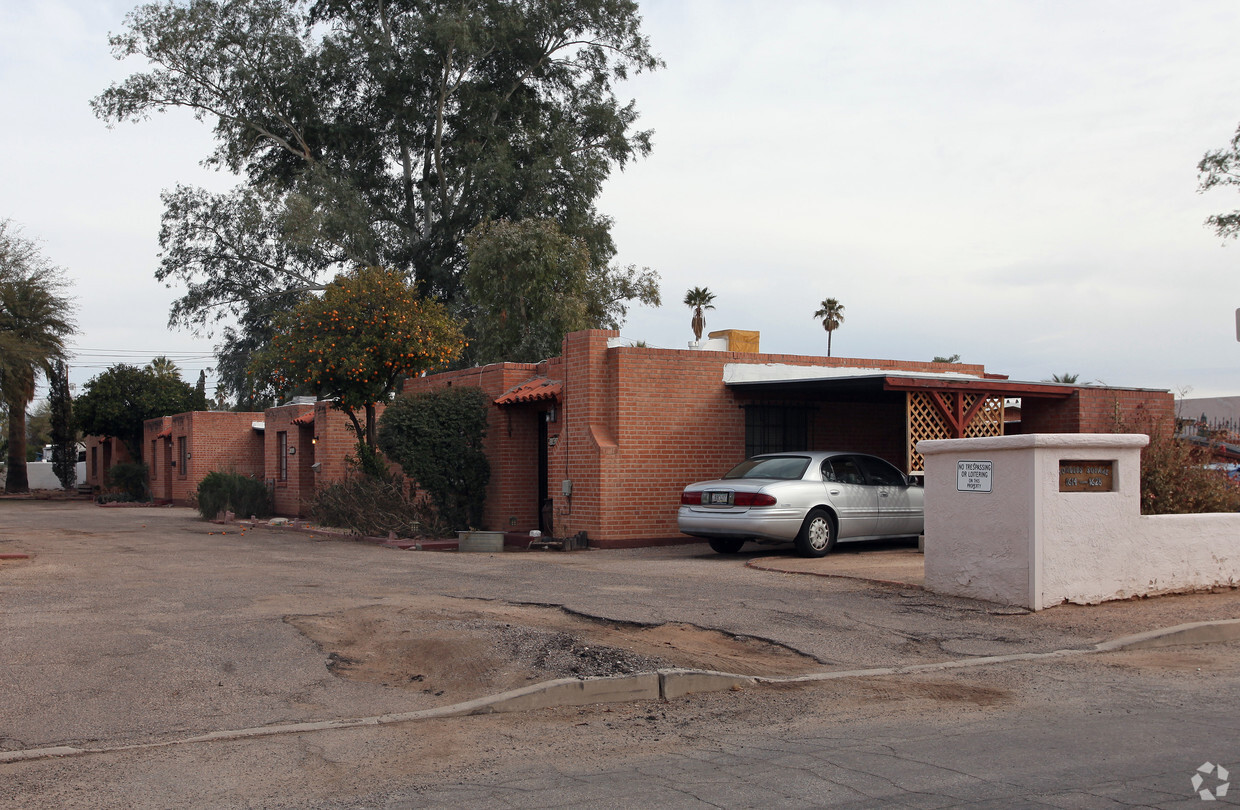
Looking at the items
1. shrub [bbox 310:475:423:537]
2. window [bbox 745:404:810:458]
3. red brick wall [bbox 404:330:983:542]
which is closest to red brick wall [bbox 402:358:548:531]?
red brick wall [bbox 404:330:983:542]

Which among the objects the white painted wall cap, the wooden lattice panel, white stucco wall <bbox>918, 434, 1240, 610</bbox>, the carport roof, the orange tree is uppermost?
the orange tree

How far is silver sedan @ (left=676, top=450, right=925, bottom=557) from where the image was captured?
14688 millimetres

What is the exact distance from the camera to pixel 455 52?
122 feet

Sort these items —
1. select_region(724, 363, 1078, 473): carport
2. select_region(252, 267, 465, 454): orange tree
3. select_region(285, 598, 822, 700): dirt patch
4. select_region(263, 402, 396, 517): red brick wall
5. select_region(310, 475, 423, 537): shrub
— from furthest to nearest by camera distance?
select_region(263, 402, 396, 517): red brick wall < select_region(252, 267, 465, 454): orange tree < select_region(310, 475, 423, 537): shrub < select_region(724, 363, 1078, 473): carport < select_region(285, 598, 822, 700): dirt patch

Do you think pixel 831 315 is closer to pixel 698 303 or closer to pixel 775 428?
pixel 698 303

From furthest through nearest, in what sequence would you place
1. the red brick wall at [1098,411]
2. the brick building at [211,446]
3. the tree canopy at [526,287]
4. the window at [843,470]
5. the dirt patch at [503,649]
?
1. the brick building at [211,446]
2. the tree canopy at [526,287]
3. the red brick wall at [1098,411]
4. the window at [843,470]
5. the dirt patch at [503,649]

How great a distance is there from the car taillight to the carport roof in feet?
8.70

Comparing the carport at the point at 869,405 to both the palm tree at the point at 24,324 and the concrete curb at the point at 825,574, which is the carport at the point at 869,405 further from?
the palm tree at the point at 24,324

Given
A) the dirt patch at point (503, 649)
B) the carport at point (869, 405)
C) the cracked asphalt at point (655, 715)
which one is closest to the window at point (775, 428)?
the carport at point (869, 405)

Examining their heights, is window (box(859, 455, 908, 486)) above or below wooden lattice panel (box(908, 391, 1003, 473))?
below

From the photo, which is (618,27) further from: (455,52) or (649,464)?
(649,464)

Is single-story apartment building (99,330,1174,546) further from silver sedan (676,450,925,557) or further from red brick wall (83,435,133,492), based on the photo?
red brick wall (83,435,133,492)

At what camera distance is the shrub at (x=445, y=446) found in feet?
63.1

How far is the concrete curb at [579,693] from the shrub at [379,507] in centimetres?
1310
